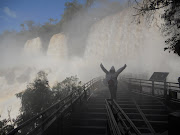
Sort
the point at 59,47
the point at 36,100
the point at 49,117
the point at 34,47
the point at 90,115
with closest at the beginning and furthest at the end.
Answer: the point at 49,117 < the point at 90,115 < the point at 36,100 < the point at 59,47 < the point at 34,47

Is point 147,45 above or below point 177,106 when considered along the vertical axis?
above

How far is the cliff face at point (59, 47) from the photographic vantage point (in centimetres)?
5981

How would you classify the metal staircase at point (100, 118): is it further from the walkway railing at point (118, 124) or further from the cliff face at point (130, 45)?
the cliff face at point (130, 45)

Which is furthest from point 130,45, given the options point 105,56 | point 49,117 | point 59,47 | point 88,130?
point 49,117

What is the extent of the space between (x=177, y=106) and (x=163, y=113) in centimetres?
80

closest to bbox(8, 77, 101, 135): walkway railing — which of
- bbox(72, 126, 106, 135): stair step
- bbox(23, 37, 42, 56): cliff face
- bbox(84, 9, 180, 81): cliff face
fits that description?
bbox(72, 126, 106, 135): stair step

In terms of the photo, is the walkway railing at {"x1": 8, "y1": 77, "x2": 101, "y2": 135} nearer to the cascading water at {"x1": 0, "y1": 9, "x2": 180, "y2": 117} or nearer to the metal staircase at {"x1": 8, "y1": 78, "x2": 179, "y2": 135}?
the metal staircase at {"x1": 8, "y1": 78, "x2": 179, "y2": 135}

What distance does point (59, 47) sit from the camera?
200 ft

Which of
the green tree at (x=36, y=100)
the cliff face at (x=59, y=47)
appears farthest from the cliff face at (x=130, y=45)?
the green tree at (x=36, y=100)

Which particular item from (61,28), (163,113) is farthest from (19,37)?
(163,113)

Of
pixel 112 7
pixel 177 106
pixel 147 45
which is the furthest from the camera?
pixel 112 7

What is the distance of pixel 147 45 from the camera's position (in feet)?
105

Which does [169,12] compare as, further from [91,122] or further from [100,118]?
[91,122]

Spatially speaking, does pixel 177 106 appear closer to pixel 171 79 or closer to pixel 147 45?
pixel 171 79
